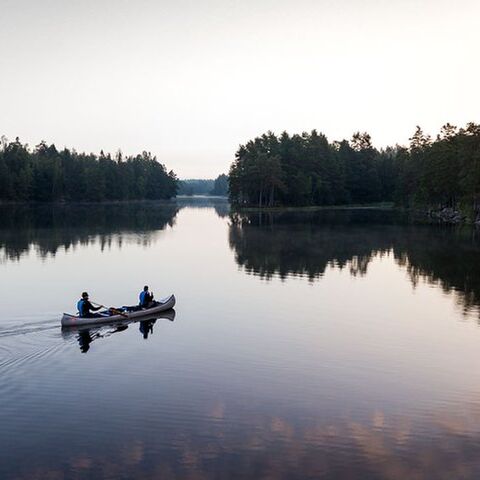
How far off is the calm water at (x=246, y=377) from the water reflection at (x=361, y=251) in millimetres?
1019

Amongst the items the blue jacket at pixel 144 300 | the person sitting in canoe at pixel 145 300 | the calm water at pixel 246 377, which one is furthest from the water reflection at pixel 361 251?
the blue jacket at pixel 144 300

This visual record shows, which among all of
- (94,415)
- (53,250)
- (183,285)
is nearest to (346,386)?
→ (94,415)

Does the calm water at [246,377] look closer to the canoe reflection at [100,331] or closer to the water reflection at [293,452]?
the water reflection at [293,452]

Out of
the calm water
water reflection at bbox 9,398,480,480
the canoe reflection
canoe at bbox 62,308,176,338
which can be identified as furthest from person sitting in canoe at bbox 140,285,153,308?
water reflection at bbox 9,398,480,480

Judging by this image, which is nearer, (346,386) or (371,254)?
(346,386)

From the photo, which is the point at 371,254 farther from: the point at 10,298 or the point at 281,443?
the point at 281,443

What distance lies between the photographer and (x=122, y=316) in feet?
110

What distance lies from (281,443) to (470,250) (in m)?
57.4

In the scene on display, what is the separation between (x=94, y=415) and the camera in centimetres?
1936

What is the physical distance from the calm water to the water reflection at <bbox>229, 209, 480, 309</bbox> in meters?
1.02

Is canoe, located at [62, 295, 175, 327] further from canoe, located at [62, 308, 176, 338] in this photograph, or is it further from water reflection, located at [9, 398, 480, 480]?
water reflection, located at [9, 398, 480, 480]

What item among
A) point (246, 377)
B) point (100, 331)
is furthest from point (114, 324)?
point (246, 377)

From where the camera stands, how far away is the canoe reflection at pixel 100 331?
1165 inches

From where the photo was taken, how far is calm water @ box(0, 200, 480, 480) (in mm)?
16484
